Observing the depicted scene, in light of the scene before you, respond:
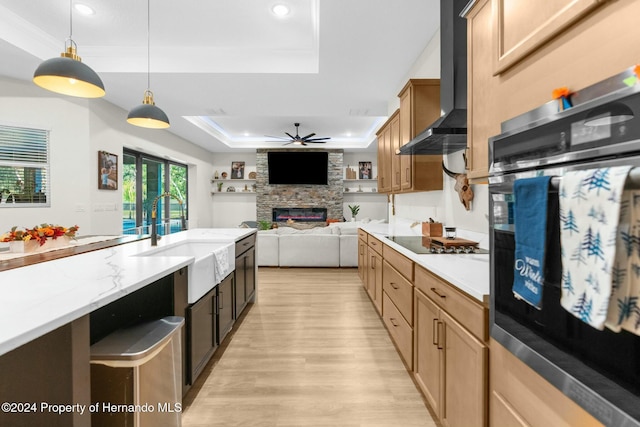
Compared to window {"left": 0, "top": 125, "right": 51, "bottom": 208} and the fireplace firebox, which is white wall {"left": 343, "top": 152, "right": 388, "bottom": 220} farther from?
window {"left": 0, "top": 125, "right": 51, "bottom": 208}

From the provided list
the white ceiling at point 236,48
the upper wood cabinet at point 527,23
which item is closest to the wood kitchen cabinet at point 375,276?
the upper wood cabinet at point 527,23

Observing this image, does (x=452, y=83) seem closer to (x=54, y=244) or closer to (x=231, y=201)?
(x=54, y=244)

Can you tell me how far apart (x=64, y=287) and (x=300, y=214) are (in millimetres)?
8405

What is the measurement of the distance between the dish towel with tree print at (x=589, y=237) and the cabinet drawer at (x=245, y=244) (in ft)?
8.42

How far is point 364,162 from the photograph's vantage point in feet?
31.9

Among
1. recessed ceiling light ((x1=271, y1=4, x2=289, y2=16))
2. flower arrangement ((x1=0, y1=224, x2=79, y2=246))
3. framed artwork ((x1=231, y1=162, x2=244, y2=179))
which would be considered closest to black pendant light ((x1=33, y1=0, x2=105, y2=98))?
flower arrangement ((x1=0, y1=224, x2=79, y2=246))

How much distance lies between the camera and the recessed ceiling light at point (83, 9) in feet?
9.71

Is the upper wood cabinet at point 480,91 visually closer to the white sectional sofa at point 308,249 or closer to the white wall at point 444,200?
the white wall at point 444,200

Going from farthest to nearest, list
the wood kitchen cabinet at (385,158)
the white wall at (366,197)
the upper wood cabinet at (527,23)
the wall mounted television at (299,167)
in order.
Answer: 1. the white wall at (366,197)
2. the wall mounted television at (299,167)
3. the wood kitchen cabinet at (385,158)
4. the upper wood cabinet at (527,23)

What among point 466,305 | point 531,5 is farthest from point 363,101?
point 466,305

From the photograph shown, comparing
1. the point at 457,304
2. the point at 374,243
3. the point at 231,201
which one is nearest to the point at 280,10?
the point at 374,243

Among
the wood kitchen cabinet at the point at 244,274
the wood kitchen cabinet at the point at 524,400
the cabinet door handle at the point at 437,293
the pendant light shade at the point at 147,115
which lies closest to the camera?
the wood kitchen cabinet at the point at 524,400

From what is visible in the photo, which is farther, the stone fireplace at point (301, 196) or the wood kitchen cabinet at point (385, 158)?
the stone fireplace at point (301, 196)

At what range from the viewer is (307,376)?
6.98 ft
